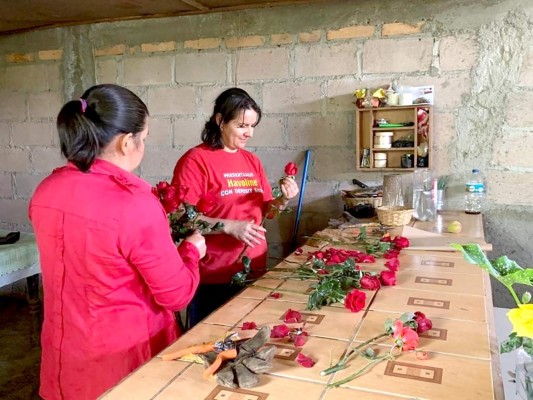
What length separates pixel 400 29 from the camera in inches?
106

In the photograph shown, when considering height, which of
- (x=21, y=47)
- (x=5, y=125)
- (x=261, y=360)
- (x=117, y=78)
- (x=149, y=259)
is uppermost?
(x=21, y=47)

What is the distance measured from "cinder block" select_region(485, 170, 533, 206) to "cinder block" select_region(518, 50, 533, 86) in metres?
0.47

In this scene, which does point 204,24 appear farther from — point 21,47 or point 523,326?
point 523,326

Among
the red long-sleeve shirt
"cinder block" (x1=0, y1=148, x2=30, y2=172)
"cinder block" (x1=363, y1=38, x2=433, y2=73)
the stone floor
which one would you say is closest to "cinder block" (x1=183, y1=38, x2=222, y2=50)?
"cinder block" (x1=363, y1=38, x2=433, y2=73)

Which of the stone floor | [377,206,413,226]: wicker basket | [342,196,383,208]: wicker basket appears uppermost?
[342,196,383,208]: wicker basket

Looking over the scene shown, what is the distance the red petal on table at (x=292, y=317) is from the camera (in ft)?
3.83

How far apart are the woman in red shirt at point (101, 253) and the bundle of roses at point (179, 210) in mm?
115

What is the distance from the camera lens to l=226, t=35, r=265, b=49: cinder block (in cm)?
295

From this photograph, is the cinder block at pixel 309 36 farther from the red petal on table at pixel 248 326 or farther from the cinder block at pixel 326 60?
the red petal on table at pixel 248 326

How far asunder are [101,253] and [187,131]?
6.93 ft

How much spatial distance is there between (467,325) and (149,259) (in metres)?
0.75

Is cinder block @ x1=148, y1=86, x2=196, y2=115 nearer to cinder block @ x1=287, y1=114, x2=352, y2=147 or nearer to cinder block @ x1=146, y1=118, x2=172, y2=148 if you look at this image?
cinder block @ x1=146, y1=118, x2=172, y2=148

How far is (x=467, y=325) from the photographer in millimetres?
1139

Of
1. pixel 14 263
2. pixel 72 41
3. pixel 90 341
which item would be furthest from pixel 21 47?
pixel 90 341
